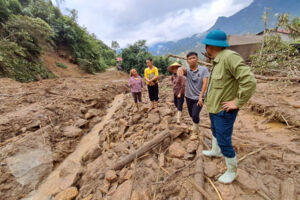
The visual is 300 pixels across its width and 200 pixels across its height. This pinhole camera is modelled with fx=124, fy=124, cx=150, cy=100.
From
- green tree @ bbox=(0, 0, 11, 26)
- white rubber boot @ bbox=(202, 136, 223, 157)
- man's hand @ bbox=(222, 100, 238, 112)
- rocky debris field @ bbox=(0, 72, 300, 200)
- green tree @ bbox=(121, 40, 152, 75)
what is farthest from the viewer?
green tree @ bbox=(121, 40, 152, 75)

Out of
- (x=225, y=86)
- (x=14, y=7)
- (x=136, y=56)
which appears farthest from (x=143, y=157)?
(x=136, y=56)

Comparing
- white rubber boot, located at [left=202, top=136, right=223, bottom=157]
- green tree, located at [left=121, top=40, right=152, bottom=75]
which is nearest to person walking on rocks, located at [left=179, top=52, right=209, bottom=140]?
white rubber boot, located at [left=202, top=136, right=223, bottom=157]

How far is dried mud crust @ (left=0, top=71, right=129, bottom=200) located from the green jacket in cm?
430

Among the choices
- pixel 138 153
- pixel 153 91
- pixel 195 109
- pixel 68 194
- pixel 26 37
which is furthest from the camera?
pixel 26 37

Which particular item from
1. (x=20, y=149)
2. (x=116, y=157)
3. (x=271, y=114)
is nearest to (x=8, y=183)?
(x=20, y=149)

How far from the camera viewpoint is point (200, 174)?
180 centimetres

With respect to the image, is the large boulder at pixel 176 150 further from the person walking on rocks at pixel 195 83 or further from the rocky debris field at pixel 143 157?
the person walking on rocks at pixel 195 83

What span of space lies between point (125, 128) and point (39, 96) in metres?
5.58

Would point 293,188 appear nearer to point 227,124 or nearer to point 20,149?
point 227,124

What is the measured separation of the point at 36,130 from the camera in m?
4.36

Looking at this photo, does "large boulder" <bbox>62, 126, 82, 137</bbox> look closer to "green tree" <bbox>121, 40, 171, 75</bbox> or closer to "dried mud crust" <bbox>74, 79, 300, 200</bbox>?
"dried mud crust" <bbox>74, 79, 300, 200</bbox>

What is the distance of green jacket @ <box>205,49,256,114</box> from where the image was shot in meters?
1.19

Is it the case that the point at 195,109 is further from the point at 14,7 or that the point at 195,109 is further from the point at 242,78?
the point at 14,7

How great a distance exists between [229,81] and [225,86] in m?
0.06
